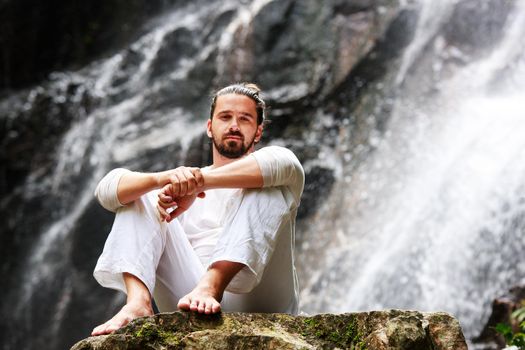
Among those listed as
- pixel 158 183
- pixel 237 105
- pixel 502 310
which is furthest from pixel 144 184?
pixel 502 310

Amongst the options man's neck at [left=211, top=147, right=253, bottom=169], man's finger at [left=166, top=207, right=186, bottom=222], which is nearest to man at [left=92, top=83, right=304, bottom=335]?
man's finger at [left=166, top=207, right=186, bottom=222]

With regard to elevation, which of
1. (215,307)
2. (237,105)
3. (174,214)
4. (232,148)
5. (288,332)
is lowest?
(288,332)

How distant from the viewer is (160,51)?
29.8 feet

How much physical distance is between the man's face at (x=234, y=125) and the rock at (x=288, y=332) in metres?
0.71

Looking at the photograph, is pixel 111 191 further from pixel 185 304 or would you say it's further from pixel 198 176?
pixel 185 304

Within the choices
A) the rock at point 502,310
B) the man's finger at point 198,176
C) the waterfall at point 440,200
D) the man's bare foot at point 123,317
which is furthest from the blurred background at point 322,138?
the man's bare foot at point 123,317

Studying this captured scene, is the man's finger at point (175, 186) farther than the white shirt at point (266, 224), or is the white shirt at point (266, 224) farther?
the man's finger at point (175, 186)

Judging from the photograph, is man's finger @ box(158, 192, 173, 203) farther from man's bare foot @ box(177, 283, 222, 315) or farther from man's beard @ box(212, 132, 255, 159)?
man's beard @ box(212, 132, 255, 159)

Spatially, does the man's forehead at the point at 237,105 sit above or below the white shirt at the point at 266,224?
above

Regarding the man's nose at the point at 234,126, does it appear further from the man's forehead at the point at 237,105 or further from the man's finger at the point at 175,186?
the man's finger at the point at 175,186

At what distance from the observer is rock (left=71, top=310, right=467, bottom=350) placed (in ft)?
5.54

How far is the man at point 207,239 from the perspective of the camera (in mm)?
1897

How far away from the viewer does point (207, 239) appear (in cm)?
221

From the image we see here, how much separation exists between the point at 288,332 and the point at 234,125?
848 mm
